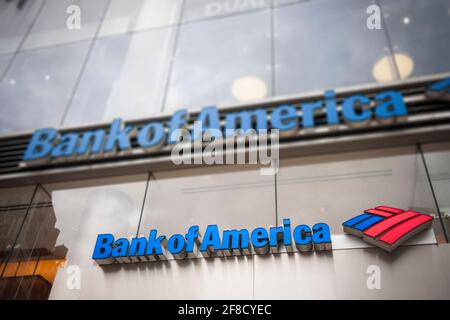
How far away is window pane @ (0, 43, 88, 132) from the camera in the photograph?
29.3ft

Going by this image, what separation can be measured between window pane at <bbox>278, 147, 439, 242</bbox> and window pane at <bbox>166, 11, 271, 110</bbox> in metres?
2.11

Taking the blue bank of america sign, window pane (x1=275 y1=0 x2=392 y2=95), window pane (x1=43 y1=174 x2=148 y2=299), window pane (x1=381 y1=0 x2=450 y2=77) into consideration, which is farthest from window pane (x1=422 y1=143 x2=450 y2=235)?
window pane (x1=43 y1=174 x2=148 y2=299)

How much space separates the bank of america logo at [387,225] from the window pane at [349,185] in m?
0.21

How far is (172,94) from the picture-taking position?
8.66 m

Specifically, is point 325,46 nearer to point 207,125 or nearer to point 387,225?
point 207,125

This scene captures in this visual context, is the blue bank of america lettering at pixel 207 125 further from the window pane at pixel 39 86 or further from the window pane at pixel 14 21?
the window pane at pixel 14 21

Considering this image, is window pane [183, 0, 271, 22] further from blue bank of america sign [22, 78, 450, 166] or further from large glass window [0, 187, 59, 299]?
large glass window [0, 187, 59, 299]

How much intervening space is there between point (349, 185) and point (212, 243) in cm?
248

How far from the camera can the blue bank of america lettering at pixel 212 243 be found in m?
5.61

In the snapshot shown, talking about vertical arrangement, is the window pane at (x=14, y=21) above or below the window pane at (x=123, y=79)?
above

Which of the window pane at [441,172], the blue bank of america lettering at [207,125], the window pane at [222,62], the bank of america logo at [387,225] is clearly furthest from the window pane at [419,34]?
the bank of america logo at [387,225]

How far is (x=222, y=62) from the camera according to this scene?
29.6 ft

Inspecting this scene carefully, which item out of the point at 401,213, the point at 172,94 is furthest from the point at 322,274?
the point at 172,94

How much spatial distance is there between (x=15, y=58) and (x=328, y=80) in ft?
26.9
